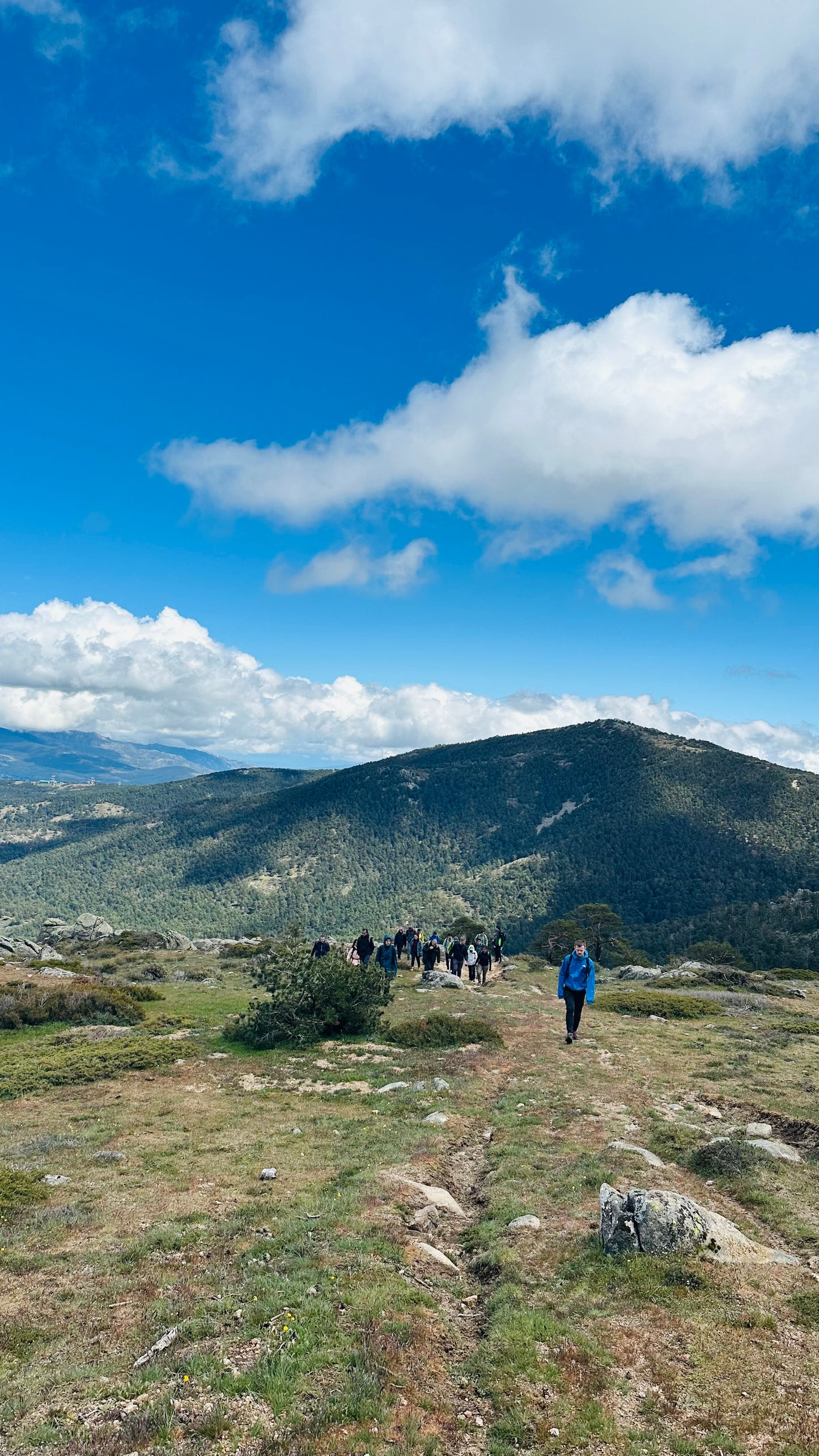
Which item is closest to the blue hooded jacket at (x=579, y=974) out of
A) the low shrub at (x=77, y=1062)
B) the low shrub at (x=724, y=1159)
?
the low shrub at (x=724, y=1159)

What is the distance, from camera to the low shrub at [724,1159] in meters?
11.5

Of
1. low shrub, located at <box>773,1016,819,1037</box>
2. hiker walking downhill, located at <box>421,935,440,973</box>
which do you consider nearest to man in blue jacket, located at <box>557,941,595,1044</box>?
low shrub, located at <box>773,1016,819,1037</box>

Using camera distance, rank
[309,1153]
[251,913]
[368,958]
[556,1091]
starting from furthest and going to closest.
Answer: [251,913]
[368,958]
[556,1091]
[309,1153]

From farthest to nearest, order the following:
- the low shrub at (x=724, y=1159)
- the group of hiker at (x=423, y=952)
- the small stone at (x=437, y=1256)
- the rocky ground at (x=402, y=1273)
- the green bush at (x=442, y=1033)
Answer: the group of hiker at (x=423, y=952)
the green bush at (x=442, y=1033)
the low shrub at (x=724, y=1159)
the small stone at (x=437, y=1256)
the rocky ground at (x=402, y=1273)

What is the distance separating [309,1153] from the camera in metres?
13.4

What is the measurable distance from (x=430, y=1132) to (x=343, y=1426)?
29.0 ft

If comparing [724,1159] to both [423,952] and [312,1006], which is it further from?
[423,952]

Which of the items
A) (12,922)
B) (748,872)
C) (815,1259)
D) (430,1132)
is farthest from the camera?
(748,872)

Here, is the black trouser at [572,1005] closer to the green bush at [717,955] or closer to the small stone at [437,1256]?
the small stone at [437,1256]

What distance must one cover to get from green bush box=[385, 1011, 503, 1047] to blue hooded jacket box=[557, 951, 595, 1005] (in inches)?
162

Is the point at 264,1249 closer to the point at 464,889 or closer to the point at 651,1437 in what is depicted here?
the point at 651,1437

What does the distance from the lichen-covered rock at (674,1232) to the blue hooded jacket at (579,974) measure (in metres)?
10.2

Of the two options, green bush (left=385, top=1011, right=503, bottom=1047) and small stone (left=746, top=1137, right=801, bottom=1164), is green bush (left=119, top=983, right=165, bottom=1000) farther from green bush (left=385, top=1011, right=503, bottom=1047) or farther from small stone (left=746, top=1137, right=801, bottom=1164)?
small stone (left=746, top=1137, right=801, bottom=1164)

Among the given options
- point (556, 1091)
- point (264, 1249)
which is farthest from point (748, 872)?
point (264, 1249)
